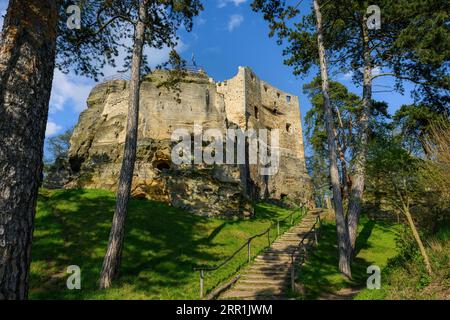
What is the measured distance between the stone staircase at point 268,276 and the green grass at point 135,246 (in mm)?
493

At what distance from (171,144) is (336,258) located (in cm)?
1143

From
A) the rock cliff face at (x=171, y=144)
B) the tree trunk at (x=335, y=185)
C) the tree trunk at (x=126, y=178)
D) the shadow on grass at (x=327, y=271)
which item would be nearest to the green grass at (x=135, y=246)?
the tree trunk at (x=126, y=178)

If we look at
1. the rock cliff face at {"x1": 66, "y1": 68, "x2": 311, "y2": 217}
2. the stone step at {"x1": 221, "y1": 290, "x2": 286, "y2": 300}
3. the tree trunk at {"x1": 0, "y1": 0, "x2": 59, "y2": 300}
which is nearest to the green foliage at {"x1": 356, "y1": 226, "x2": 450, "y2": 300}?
the stone step at {"x1": 221, "y1": 290, "x2": 286, "y2": 300}

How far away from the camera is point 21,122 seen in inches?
122

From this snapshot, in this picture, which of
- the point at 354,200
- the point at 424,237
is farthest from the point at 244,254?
the point at 424,237

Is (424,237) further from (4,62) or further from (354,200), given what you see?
(4,62)

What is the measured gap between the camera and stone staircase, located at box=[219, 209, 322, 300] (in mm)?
8219

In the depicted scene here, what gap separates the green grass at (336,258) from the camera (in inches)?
377

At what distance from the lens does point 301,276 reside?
9.84 meters

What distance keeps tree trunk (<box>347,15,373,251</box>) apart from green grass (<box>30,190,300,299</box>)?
12.3 feet

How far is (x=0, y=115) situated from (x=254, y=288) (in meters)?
7.64

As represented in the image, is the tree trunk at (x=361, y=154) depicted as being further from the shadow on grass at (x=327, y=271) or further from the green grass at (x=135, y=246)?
the green grass at (x=135, y=246)

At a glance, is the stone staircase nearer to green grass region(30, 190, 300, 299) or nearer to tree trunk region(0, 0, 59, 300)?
green grass region(30, 190, 300, 299)

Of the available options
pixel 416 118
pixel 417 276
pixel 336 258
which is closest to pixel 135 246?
pixel 336 258
